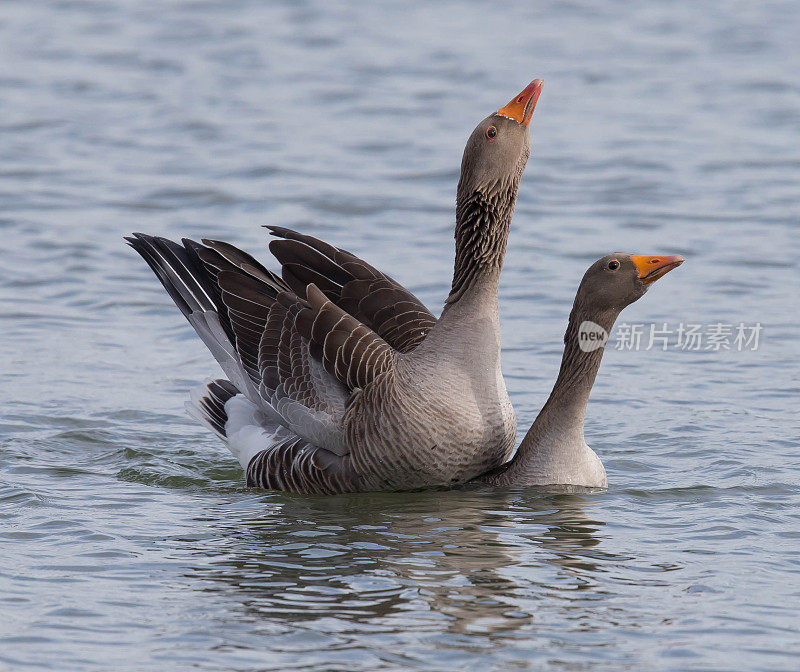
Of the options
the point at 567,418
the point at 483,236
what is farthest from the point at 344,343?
the point at 567,418

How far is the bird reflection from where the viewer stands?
755cm

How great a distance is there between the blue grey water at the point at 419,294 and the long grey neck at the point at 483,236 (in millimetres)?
1452

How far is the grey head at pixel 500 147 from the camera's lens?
9297mm

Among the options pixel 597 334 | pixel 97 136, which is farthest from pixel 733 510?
pixel 97 136

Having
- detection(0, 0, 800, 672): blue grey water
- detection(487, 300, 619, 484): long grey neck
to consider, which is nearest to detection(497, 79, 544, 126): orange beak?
detection(487, 300, 619, 484): long grey neck

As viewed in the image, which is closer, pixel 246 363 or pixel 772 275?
pixel 246 363

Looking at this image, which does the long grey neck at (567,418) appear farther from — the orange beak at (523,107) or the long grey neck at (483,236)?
the orange beak at (523,107)

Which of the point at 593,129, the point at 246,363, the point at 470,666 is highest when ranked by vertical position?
the point at 593,129

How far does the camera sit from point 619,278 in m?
9.23

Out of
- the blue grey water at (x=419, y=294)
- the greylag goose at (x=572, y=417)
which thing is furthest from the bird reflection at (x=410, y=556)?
the greylag goose at (x=572, y=417)

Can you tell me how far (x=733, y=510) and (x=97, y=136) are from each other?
45.3 ft

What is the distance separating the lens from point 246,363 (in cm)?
1052

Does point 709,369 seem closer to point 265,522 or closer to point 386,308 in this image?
point 386,308

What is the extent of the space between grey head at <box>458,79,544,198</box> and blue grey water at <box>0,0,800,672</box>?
6.98ft
